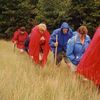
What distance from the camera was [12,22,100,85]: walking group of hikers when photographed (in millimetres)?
8883

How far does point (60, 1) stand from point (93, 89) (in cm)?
2057

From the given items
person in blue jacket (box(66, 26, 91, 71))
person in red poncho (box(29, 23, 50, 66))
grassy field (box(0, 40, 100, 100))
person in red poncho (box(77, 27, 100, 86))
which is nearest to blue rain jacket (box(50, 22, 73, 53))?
person in red poncho (box(29, 23, 50, 66))

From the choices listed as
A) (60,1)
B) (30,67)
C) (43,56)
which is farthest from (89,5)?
(30,67)

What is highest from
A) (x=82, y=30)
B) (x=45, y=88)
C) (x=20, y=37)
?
(x=82, y=30)

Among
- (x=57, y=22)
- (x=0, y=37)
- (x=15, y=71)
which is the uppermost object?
(x=15, y=71)

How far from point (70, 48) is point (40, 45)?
4.59 meters

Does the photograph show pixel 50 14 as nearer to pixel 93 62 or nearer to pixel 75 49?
pixel 75 49

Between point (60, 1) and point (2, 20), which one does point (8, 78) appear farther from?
point (2, 20)

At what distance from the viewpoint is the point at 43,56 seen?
50.5ft

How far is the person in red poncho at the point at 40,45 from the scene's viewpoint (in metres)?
15.1

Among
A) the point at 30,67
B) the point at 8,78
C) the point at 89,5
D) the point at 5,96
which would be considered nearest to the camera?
the point at 5,96

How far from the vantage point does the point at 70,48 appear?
11000 millimetres

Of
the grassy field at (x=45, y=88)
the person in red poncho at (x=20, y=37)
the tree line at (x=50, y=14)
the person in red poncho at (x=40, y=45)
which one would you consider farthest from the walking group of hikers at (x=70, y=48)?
the tree line at (x=50, y=14)

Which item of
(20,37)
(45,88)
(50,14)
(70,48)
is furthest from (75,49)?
(50,14)
